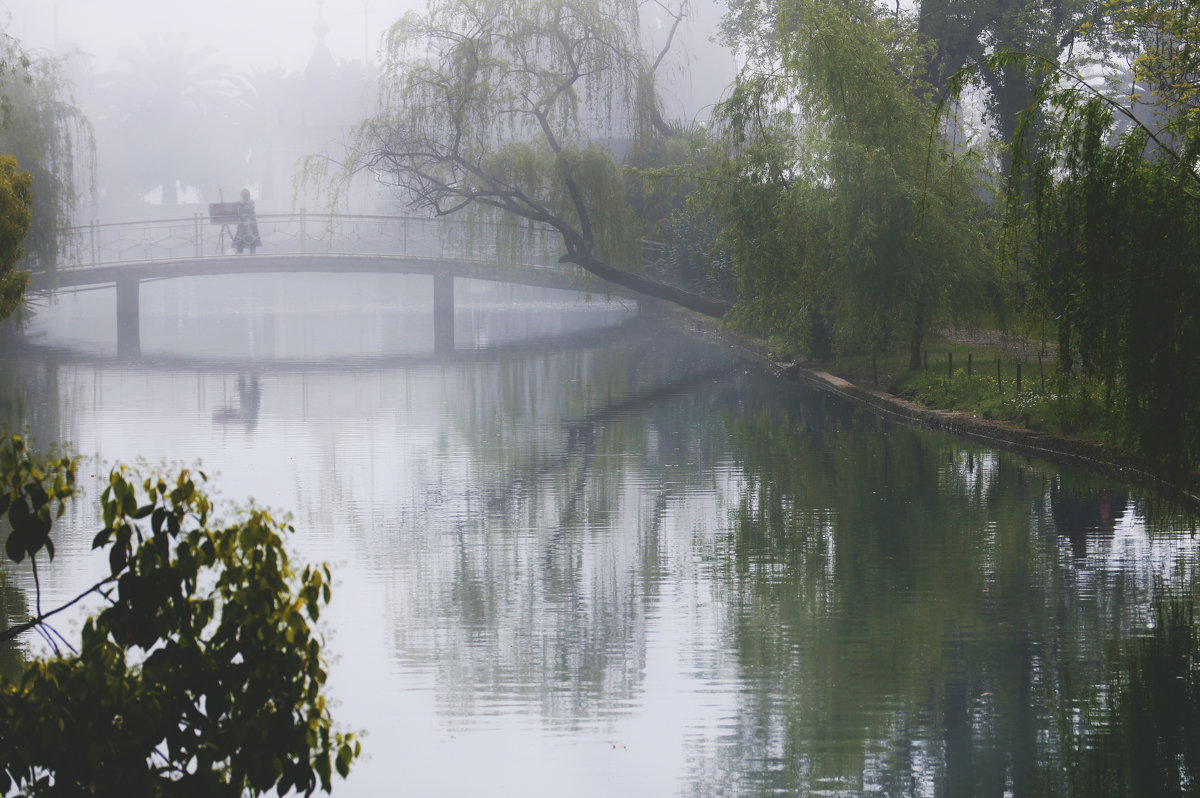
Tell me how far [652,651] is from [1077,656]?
7.65ft

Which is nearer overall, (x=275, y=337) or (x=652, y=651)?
(x=652, y=651)

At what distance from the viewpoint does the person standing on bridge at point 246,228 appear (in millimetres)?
44688

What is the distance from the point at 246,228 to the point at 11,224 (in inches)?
1063

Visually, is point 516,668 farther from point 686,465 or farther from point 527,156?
point 527,156

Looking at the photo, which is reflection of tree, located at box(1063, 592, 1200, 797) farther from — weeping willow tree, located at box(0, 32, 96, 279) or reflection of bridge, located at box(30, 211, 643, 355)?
reflection of bridge, located at box(30, 211, 643, 355)

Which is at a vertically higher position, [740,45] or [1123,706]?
[740,45]

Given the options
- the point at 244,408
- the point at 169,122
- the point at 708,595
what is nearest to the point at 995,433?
the point at 708,595

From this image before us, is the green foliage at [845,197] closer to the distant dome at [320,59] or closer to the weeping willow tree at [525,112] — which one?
the weeping willow tree at [525,112]

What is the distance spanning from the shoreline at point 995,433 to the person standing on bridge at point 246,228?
2090 centimetres

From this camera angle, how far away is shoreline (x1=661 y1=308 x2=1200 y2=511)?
542 inches

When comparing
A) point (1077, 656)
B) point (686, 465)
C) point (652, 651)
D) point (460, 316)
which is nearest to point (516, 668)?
point (652, 651)

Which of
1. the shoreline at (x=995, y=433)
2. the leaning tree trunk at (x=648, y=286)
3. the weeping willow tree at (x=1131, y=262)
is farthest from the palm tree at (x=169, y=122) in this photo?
the weeping willow tree at (x=1131, y=262)

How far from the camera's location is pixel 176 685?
353 cm

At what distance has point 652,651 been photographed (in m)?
8.01
